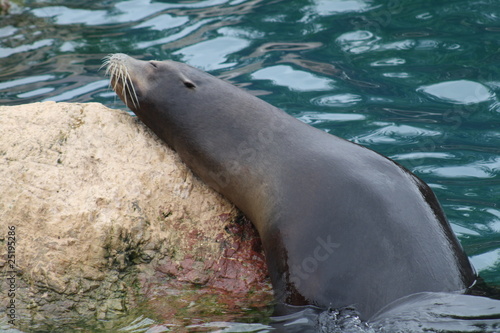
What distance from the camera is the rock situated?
4309 mm

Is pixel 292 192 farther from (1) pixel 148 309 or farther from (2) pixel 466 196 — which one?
(2) pixel 466 196

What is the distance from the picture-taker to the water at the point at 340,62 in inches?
264

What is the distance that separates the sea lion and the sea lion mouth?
2 centimetres

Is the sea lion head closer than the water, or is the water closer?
the sea lion head

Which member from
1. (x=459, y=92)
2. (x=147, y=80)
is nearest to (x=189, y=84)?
(x=147, y=80)

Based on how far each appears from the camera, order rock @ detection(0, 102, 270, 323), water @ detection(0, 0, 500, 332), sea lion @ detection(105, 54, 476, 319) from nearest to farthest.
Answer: sea lion @ detection(105, 54, 476, 319) < rock @ detection(0, 102, 270, 323) < water @ detection(0, 0, 500, 332)

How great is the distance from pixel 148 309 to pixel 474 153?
366 cm

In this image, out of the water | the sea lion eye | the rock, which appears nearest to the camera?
the rock

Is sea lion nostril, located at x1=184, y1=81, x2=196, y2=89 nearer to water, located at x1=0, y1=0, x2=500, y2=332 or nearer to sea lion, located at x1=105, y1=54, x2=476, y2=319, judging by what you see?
sea lion, located at x1=105, y1=54, x2=476, y2=319

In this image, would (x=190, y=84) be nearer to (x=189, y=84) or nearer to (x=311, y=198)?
(x=189, y=84)

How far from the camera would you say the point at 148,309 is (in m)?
4.34

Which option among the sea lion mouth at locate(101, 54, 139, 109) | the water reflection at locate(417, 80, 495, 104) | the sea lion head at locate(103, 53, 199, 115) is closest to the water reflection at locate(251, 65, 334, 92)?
the water reflection at locate(417, 80, 495, 104)

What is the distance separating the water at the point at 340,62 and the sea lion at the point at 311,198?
1.31 metres

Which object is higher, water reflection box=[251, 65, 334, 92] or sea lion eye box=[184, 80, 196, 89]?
sea lion eye box=[184, 80, 196, 89]
